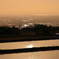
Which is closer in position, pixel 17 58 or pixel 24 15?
pixel 24 15

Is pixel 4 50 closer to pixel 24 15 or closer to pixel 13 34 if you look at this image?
pixel 13 34

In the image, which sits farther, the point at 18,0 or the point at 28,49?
the point at 28,49

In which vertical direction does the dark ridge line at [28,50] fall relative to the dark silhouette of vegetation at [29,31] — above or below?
below

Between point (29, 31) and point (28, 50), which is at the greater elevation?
point (29, 31)

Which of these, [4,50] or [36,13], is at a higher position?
[36,13]

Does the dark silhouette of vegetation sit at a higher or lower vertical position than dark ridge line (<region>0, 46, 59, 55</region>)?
higher

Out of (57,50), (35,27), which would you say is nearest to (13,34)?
(35,27)

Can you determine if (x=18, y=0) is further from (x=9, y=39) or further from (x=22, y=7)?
(x=9, y=39)

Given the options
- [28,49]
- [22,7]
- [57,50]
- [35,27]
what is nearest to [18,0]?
[22,7]

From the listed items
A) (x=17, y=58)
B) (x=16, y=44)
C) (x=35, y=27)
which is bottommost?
(x=17, y=58)
